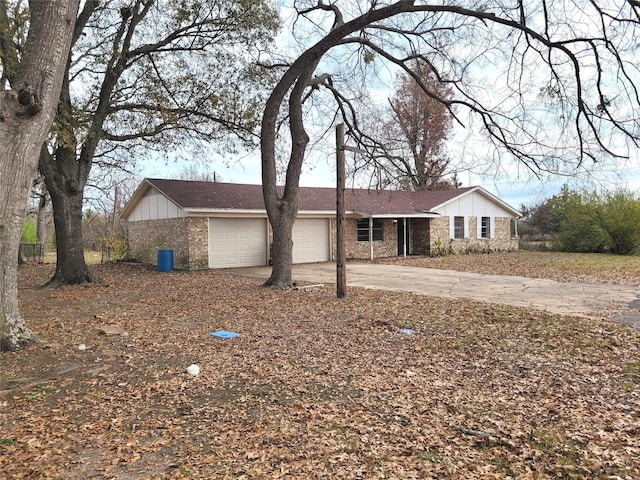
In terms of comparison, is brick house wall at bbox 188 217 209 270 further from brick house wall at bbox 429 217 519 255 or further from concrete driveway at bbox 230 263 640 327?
brick house wall at bbox 429 217 519 255

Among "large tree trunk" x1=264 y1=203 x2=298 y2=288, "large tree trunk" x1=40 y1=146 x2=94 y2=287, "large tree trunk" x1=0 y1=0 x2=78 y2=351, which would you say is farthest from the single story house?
"large tree trunk" x1=0 y1=0 x2=78 y2=351

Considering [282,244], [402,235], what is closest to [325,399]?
[282,244]

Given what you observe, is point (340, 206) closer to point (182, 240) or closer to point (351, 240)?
point (182, 240)

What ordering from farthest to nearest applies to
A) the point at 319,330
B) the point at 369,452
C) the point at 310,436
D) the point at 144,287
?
the point at 144,287, the point at 319,330, the point at 310,436, the point at 369,452

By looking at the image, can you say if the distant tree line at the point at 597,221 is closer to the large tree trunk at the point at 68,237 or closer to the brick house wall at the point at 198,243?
the brick house wall at the point at 198,243

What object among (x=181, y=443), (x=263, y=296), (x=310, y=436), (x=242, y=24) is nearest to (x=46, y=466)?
(x=181, y=443)

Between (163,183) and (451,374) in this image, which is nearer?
(451,374)

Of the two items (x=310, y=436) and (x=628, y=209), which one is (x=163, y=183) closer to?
(x=310, y=436)

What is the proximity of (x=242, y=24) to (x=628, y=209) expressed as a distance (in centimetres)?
2111

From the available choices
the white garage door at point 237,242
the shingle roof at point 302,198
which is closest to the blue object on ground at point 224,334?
the shingle roof at point 302,198

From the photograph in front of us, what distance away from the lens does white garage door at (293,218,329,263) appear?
18.7 m

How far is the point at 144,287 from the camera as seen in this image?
11.4 meters

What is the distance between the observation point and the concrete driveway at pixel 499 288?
27.1 ft

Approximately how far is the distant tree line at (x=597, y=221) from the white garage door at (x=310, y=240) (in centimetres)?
1349
